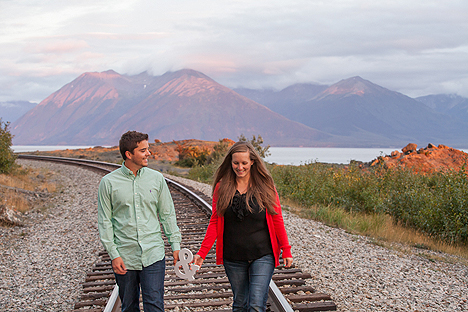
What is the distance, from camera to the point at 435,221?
367 inches

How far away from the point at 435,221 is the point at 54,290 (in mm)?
8151

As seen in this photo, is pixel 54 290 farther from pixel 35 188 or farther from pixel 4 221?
pixel 35 188

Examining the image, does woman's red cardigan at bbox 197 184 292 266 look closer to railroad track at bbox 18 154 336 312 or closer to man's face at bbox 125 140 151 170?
man's face at bbox 125 140 151 170

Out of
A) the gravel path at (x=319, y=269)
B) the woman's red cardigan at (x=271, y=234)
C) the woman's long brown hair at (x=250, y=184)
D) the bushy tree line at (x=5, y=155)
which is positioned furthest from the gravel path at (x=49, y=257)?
the bushy tree line at (x=5, y=155)

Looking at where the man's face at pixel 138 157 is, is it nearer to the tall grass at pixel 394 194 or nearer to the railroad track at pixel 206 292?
the railroad track at pixel 206 292

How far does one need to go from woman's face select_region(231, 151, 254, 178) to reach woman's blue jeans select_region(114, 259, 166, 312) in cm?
Answer: 93

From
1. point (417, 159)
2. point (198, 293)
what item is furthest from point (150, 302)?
point (417, 159)

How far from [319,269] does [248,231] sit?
3.11 meters

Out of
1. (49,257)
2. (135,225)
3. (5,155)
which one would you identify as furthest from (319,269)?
(5,155)

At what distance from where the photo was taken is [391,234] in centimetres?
888

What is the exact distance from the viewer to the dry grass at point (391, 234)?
7957 mm

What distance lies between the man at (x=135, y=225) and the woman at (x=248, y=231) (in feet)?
1.22

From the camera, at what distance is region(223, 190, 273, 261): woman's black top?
3.13 meters

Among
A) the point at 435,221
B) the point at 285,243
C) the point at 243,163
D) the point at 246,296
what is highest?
the point at 243,163
